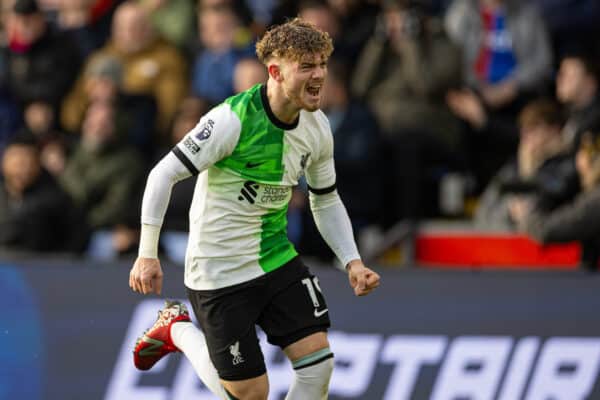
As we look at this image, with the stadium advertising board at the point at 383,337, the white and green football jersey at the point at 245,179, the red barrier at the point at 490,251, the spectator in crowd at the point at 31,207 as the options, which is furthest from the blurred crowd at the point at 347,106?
the white and green football jersey at the point at 245,179

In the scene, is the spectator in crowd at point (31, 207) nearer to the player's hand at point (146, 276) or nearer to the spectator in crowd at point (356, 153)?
the spectator in crowd at point (356, 153)

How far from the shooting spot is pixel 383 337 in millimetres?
8609

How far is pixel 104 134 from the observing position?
Result: 11.1 meters

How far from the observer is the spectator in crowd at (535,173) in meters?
9.23

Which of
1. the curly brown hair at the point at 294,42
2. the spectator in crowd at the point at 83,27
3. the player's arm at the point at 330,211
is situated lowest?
the spectator in crowd at the point at 83,27

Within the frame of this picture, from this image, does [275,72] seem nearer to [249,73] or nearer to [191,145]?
[191,145]

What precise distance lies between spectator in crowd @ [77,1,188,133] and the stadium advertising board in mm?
3259

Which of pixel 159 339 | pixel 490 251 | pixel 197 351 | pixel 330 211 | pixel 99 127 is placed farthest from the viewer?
pixel 99 127

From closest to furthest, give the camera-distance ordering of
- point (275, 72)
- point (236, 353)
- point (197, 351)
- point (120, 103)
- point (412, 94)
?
point (275, 72)
point (236, 353)
point (197, 351)
point (412, 94)
point (120, 103)

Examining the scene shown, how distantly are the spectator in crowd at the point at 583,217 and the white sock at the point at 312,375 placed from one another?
2.53m

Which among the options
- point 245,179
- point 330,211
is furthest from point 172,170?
point 330,211

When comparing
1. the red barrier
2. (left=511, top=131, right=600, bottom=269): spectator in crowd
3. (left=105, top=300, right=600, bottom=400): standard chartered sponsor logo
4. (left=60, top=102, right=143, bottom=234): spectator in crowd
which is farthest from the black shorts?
(left=60, top=102, right=143, bottom=234): spectator in crowd

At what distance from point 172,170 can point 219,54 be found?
5.45 m

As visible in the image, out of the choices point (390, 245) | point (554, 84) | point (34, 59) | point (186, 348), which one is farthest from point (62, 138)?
point (186, 348)
